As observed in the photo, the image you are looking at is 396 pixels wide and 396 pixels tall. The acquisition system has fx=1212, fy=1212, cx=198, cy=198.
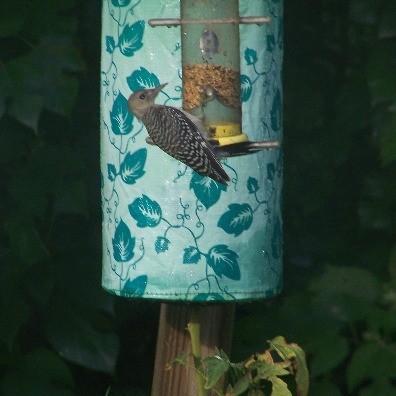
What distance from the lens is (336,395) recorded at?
2.47m

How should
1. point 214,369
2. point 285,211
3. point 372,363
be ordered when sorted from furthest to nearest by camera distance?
point 285,211
point 372,363
point 214,369

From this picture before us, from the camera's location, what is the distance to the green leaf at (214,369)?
177cm

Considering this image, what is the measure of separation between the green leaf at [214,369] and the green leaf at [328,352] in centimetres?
47

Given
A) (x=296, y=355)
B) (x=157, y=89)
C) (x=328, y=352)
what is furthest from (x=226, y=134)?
(x=328, y=352)

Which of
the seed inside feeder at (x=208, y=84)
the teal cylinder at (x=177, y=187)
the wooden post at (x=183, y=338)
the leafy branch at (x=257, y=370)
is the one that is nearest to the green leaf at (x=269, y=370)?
the leafy branch at (x=257, y=370)

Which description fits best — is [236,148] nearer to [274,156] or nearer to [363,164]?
[274,156]

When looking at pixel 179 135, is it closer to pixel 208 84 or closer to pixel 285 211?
pixel 208 84

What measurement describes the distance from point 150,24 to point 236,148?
23 cm

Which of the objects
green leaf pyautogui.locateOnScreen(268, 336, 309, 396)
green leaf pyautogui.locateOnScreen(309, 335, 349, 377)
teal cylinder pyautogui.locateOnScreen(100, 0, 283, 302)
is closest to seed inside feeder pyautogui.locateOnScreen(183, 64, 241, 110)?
teal cylinder pyautogui.locateOnScreen(100, 0, 283, 302)

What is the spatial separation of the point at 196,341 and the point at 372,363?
43 centimetres

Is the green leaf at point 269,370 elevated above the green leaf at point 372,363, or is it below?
above

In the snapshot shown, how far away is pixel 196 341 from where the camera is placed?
201cm

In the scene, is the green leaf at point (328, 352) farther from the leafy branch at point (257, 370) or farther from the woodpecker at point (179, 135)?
the woodpecker at point (179, 135)

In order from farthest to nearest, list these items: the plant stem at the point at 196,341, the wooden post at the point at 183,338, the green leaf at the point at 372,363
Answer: the green leaf at the point at 372,363 → the wooden post at the point at 183,338 → the plant stem at the point at 196,341
